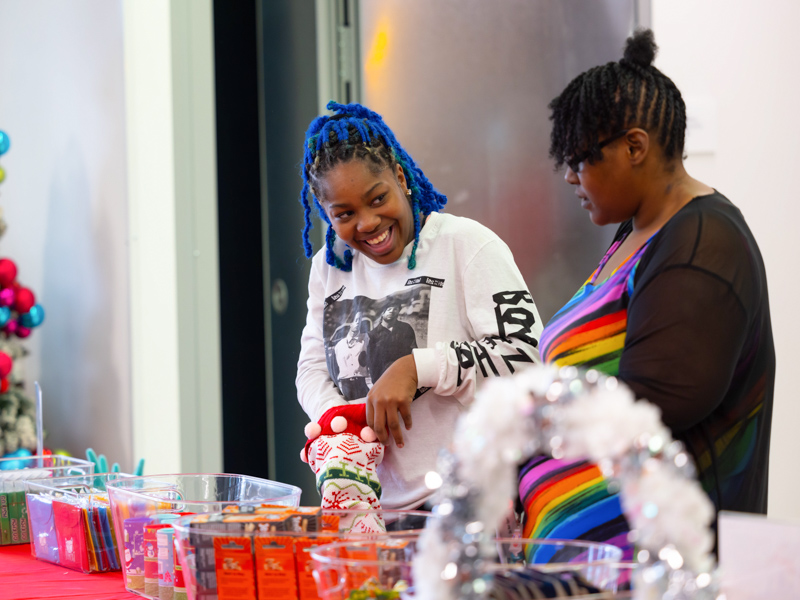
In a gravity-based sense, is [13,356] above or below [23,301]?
below

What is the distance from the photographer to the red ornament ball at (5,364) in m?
2.73

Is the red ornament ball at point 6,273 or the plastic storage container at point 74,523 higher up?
the red ornament ball at point 6,273

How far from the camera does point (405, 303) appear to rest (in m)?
1.36

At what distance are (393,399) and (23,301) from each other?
2112mm

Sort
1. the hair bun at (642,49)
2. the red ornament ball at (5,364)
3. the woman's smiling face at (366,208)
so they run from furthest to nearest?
the red ornament ball at (5,364)
the woman's smiling face at (366,208)
the hair bun at (642,49)

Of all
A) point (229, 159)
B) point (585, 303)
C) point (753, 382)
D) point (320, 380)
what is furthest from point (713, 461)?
point (229, 159)

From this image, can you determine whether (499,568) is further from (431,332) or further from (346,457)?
(431,332)

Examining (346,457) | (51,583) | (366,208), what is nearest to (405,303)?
(366,208)

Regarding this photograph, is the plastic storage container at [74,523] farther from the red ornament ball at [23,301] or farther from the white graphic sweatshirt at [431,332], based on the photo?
the red ornament ball at [23,301]

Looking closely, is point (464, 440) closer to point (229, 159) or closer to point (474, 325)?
point (474, 325)

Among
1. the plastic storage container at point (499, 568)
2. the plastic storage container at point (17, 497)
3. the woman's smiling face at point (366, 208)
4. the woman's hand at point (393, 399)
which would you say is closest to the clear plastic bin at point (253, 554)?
the plastic storage container at point (499, 568)

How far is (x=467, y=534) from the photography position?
47 cm

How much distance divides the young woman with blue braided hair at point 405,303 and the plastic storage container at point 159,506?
13cm

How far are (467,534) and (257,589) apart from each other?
0.44m
